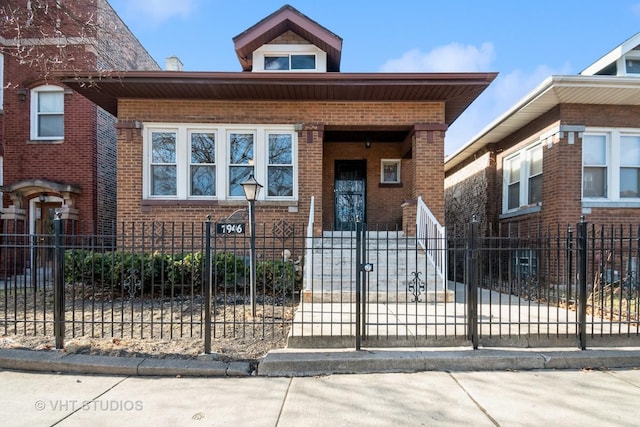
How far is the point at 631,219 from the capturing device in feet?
31.1

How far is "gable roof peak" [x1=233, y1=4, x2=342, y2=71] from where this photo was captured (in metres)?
10.7

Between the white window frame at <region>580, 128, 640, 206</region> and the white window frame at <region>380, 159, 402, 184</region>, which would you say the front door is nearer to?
the white window frame at <region>380, 159, 402, 184</region>

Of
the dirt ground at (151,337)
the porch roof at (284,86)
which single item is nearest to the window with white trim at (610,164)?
the porch roof at (284,86)

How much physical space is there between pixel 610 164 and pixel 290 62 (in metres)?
8.69

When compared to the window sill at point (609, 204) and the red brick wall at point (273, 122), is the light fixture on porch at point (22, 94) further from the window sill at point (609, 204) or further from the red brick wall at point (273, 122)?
the window sill at point (609, 204)

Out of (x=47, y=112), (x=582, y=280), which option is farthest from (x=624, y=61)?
(x=47, y=112)

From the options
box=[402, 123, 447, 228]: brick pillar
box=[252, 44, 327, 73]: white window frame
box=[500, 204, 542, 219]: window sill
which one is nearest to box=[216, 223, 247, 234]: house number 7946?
box=[402, 123, 447, 228]: brick pillar

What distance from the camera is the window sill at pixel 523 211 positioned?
34.2ft

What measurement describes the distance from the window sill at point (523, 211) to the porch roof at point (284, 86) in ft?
11.2

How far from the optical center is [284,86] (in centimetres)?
894

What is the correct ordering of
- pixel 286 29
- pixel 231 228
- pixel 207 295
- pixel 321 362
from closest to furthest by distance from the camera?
pixel 321 362 < pixel 207 295 < pixel 231 228 < pixel 286 29

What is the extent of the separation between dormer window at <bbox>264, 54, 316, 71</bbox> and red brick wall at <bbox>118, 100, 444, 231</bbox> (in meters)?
2.15

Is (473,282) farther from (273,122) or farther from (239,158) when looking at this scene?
(239,158)

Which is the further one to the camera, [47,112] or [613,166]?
[47,112]
